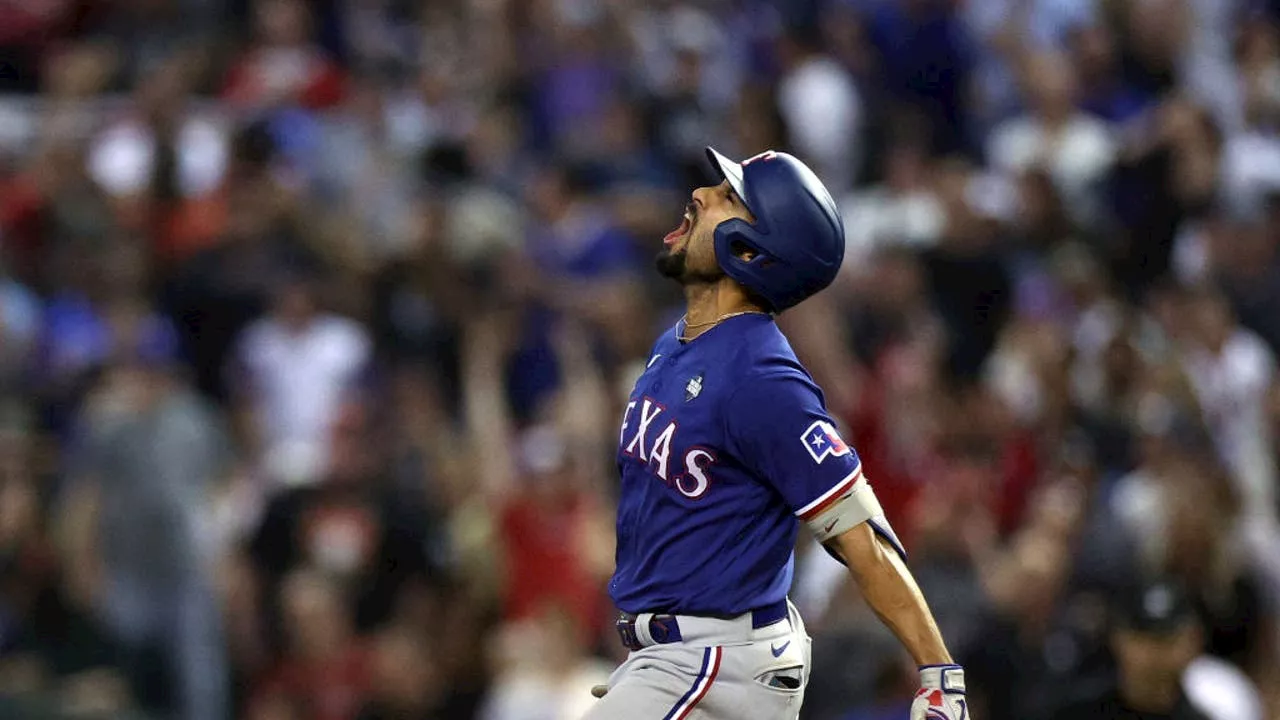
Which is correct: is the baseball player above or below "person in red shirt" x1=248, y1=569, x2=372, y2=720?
above

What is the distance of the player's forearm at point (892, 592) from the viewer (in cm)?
412

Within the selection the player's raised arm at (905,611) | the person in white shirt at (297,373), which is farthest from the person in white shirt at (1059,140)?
the player's raised arm at (905,611)

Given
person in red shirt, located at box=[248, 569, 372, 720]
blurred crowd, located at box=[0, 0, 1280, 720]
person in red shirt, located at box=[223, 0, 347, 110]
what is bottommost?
person in red shirt, located at box=[248, 569, 372, 720]

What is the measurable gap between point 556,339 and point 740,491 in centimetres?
597

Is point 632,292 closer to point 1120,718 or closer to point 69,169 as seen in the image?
point 69,169

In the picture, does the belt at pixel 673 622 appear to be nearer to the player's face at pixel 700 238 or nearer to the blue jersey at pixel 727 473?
the blue jersey at pixel 727 473

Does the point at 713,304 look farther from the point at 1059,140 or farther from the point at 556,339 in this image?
the point at 1059,140

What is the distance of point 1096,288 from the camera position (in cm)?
970

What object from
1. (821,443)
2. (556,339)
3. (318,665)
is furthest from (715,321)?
(556,339)

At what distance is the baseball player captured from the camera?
422 cm

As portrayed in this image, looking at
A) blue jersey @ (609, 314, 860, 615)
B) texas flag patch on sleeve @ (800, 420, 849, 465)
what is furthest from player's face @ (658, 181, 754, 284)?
texas flag patch on sleeve @ (800, 420, 849, 465)

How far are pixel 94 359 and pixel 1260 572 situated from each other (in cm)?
590

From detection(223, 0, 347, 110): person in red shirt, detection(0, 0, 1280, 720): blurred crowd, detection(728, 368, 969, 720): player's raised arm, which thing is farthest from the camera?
detection(223, 0, 347, 110): person in red shirt

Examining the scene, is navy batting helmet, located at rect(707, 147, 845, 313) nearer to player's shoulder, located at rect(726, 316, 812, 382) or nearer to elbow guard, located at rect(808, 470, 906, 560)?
player's shoulder, located at rect(726, 316, 812, 382)
